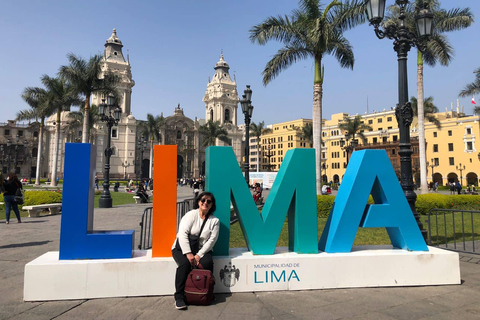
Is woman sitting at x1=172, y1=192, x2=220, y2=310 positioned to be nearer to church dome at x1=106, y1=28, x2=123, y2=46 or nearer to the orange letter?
the orange letter

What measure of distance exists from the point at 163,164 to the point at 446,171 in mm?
53143

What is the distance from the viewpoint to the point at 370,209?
183 inches

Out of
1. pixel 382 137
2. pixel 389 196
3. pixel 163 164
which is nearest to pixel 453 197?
pixel 389 196

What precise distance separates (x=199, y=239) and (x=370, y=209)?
252 cm

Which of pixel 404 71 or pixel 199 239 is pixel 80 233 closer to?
pixel 199 239

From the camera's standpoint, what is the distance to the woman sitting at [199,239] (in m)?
3.85

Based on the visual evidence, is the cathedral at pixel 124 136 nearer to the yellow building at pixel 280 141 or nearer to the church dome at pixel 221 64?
the church dome at pixel 221 64

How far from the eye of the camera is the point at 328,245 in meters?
4.66

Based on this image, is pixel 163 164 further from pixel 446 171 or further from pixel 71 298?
pixel 446 171

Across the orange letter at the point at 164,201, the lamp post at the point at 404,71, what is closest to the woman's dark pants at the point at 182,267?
the orange letter at the point at 164,201

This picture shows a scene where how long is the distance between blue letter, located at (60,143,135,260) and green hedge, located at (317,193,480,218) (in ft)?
29.4

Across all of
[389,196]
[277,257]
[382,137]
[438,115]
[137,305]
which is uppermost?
[438,115]

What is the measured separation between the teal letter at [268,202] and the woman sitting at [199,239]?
14.0 inches

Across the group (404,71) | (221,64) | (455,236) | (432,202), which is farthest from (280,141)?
(404,71)
